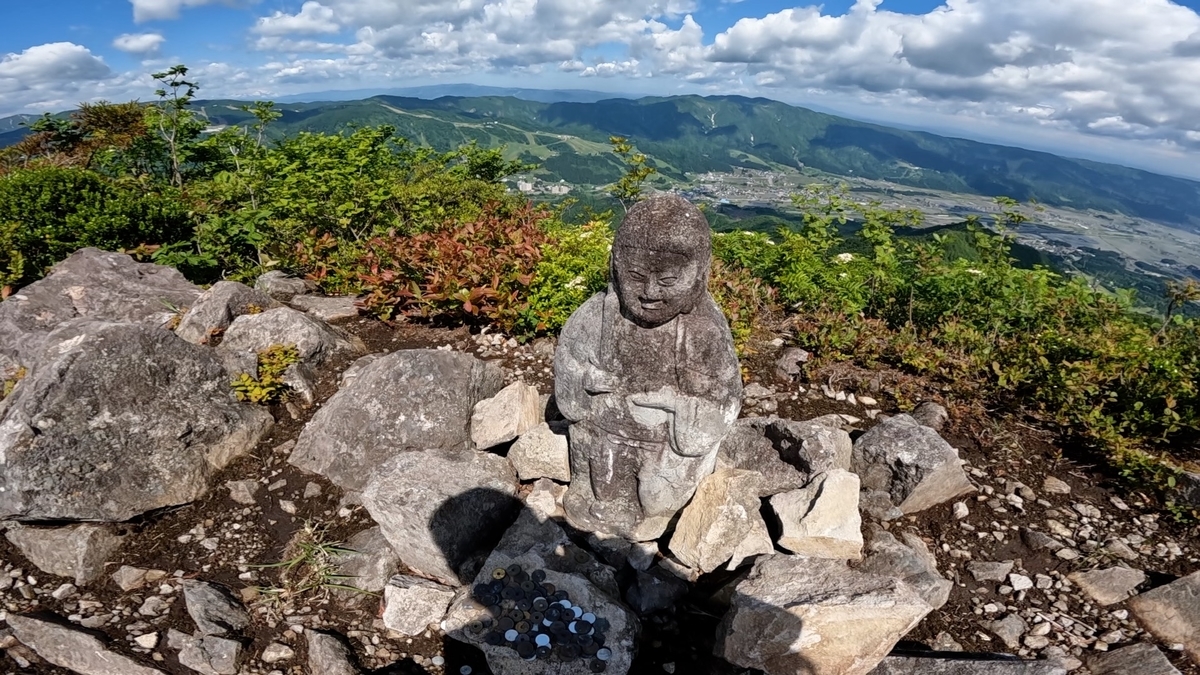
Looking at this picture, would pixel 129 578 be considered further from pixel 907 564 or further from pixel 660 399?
pixel 907 564

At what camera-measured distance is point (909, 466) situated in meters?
5.42

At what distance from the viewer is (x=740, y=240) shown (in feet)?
34.0

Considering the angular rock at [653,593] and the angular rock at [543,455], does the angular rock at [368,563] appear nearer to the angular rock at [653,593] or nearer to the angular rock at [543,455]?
the angular rock at [543,455]

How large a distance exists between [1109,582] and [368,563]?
600cm

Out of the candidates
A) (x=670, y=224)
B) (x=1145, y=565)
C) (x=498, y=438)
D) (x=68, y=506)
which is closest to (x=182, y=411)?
(x=68, y=506)

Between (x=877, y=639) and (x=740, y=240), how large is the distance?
24.7 ft

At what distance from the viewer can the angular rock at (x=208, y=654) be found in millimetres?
4137

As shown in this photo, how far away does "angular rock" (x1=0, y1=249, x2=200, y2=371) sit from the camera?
23.3ft

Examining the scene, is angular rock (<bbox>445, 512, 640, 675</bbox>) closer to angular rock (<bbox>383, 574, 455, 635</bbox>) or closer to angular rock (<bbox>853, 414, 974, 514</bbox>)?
angular rock (<bbox>383, 574, 455, 635</bbox>)

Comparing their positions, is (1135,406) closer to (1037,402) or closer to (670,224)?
(1037,402)

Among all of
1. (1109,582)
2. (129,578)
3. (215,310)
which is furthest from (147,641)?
(1109,582)

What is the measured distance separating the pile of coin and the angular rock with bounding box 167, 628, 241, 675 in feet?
5.56

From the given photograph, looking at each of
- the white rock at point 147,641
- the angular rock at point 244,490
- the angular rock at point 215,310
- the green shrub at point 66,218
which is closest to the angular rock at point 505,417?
the angular rock at point 244,490

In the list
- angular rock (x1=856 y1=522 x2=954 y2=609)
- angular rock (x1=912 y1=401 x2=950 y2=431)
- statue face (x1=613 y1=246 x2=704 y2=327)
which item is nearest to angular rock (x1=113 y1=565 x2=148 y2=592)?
statue face (x1=613 y1=246 x2=704 y2=327)
